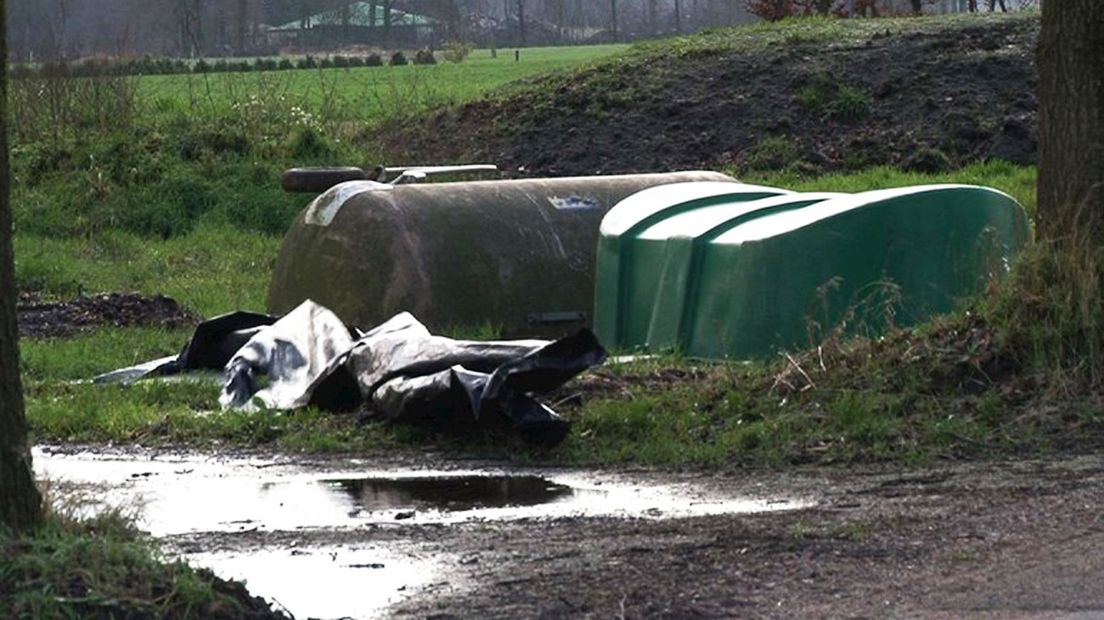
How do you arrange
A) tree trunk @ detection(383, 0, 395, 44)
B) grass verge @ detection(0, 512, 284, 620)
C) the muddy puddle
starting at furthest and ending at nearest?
tree trunk @ detection(383, 0, 395, 44)
the muddy puddle
grass verge @ detection(0, 512, 284, 620)

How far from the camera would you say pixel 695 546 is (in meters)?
6.51

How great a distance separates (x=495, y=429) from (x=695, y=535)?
8.36 feet

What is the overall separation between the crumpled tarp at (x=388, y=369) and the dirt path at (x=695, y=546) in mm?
530

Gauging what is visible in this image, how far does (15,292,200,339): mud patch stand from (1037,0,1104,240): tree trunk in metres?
7.35

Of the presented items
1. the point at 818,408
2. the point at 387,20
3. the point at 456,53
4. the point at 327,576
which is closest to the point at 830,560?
the point at 327,576

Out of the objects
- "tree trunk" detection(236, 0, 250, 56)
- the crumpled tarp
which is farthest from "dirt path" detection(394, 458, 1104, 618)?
"tree trunk" detection(236, 0, 250, 56)

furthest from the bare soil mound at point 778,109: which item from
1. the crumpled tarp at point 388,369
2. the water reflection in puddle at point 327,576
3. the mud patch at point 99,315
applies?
the water reflection in puddle at point 327,576

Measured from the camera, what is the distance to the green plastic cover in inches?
407

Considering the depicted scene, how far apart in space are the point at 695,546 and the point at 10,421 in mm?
2302

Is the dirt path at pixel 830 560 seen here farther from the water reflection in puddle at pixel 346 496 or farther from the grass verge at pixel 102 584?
the grass verge at pixel 102 584

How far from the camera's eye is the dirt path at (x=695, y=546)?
5707 mm

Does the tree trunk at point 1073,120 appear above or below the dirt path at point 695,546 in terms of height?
above

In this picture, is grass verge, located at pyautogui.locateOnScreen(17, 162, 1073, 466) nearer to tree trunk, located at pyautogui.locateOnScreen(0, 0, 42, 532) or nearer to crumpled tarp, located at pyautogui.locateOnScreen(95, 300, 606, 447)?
crumpled tarp, located at pyautogui.locateOnScreen(95, 300, 606, 447)

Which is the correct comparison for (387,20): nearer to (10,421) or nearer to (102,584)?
(10,421)
